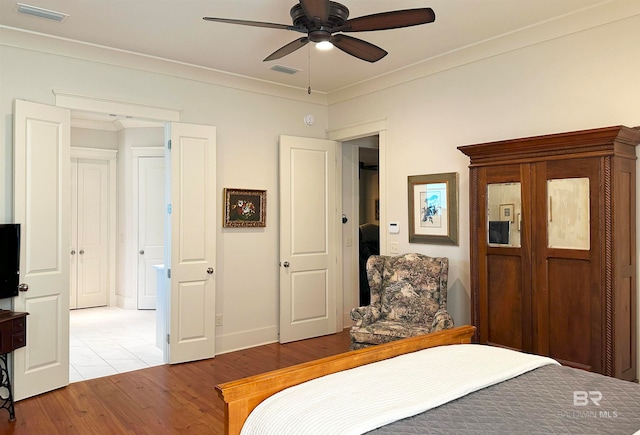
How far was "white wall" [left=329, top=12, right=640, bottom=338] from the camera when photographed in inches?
131

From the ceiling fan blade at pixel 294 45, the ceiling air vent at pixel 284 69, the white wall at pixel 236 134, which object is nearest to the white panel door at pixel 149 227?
the white wall at pixel 236 134

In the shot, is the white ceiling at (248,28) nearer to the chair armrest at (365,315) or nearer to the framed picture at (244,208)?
the framed picture at (244,208)

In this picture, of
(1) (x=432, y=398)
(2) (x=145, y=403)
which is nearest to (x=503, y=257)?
(1) (x=432, y=398)

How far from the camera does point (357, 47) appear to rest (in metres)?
3.13

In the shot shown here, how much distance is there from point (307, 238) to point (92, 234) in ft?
12.8

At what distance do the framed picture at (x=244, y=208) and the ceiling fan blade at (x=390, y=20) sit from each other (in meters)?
2.50

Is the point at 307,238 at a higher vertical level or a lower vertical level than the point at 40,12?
lower

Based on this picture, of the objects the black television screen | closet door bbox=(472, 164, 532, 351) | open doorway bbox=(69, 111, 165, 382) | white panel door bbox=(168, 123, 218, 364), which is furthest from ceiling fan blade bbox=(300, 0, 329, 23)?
open doorway bbox=(69, 111, 165, 382)

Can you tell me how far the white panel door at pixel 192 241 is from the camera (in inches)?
177

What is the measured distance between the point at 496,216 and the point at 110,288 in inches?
244

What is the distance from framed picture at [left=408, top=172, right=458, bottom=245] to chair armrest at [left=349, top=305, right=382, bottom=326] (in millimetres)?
895

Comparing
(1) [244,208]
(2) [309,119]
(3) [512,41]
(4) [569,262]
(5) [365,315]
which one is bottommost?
(5) [365,315]

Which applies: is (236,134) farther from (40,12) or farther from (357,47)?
(357,47)

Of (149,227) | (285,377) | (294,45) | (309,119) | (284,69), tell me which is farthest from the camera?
(149,227)
